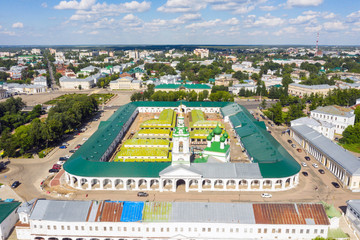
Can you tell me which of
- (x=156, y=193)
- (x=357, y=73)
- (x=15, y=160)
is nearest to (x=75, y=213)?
(x=156, y=193)

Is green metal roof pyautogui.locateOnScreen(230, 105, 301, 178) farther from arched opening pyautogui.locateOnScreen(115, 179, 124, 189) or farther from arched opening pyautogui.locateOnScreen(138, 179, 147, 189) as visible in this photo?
arched opening pyautogui.locateOnScreen(115, 179, 124, 189)

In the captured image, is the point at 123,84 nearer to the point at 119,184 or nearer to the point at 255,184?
the point at 119,184

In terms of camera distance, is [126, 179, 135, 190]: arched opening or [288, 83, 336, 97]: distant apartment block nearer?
[126, 179, 135, 190]: arched opening

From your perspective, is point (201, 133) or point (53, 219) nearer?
point (53, 219)

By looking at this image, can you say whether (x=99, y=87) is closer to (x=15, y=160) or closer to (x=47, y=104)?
(x=47, y=104)

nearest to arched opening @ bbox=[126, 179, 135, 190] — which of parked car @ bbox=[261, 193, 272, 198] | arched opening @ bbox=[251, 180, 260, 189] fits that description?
arched opening @ bbox=[251, 180, 260, 189]

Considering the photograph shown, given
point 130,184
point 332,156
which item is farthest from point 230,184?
point 332,156
